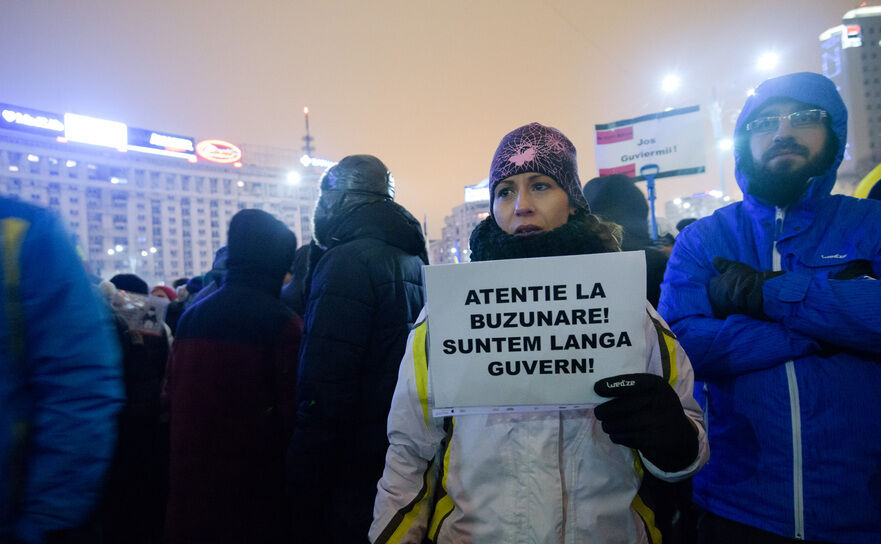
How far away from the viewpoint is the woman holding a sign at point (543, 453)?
1.35 metres

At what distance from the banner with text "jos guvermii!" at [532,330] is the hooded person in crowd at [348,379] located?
1113 millimetres

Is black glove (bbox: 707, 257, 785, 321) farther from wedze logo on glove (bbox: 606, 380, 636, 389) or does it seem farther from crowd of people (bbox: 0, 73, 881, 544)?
wedze logo on glove (bbox: 606, 380, 636, 389)

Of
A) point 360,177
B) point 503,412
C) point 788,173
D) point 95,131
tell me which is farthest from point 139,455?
point 95,131

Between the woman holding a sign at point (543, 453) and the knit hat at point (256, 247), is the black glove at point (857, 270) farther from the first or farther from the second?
the knit hat at point (256, 247)

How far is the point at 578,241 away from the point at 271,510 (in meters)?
2.46

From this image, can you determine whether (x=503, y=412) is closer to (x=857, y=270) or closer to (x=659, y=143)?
(x=857, y=270)

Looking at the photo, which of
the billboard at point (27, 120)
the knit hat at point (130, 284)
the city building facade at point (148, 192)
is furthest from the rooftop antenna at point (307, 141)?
the knit hat at point (130, 284)

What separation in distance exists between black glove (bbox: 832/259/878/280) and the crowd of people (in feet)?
0.05

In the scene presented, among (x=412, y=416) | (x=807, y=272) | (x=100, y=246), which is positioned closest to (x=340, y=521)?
(x=412, y=416)

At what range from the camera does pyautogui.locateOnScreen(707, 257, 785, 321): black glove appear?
5.78 feet

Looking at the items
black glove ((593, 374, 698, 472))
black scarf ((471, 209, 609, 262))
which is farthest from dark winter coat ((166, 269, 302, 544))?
black glove ((593, 374, 698, 472))

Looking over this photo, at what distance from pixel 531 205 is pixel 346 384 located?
1.30m

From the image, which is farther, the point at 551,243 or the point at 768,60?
the point at 768,60

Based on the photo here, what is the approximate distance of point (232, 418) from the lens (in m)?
2.74
